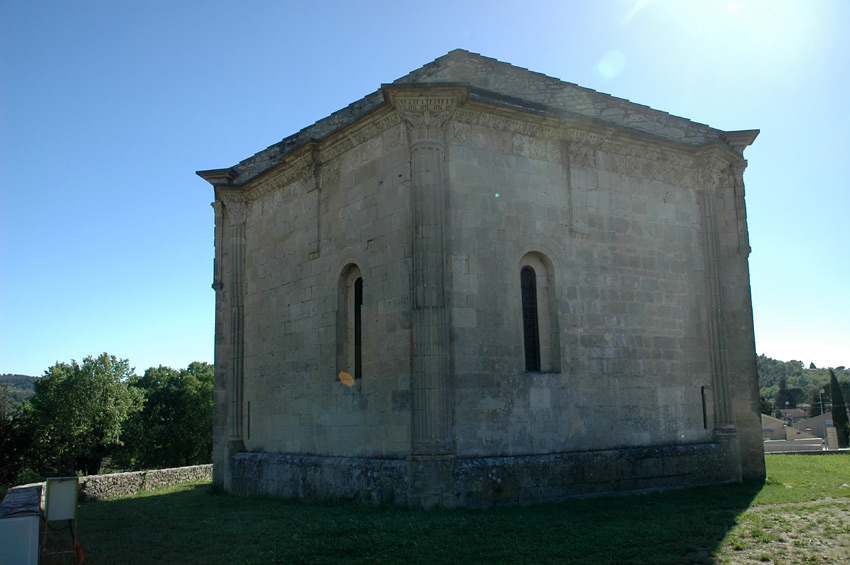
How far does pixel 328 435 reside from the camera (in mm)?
14070

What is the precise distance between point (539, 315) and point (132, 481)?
13.9 meters

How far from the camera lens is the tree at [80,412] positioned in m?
40.9

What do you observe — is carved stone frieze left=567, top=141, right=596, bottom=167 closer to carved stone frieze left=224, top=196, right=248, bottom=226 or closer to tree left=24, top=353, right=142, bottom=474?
carved stone frieze left=224, top=196, right=248, bottom=226

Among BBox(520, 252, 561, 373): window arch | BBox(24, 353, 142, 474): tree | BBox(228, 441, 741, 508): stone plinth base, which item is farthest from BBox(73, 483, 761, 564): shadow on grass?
BBox(24, 353, 142, 474): tree

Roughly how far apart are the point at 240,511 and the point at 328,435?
2.25 m

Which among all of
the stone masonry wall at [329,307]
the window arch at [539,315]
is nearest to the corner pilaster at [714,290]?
the window arch at [539,315]

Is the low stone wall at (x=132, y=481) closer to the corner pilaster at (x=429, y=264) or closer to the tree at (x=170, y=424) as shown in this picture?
the corner pilaster at (x=429, y=264)

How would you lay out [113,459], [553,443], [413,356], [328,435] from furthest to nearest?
1. [113,459]
2. [328,435]
3. [553,443]
4. [413,356]

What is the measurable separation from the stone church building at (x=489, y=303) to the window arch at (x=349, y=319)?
0.15ft

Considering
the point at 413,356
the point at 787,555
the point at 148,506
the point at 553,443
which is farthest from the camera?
the point at 148,506

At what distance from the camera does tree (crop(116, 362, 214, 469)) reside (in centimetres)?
4584

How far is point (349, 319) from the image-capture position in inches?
564

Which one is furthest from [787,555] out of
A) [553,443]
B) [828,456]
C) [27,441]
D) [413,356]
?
[27,441]

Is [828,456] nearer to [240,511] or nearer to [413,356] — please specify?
[413,356]
